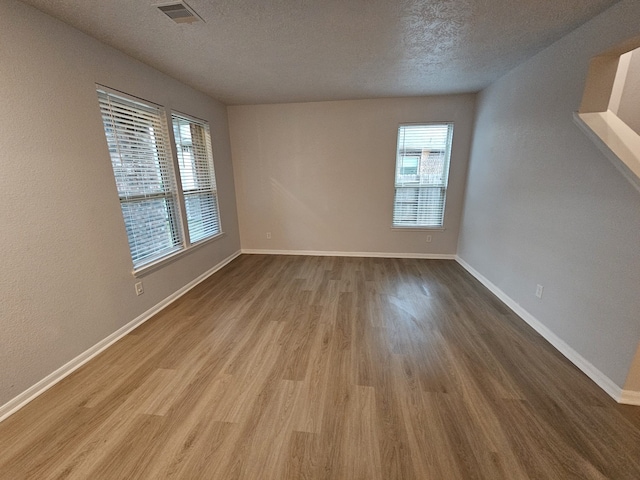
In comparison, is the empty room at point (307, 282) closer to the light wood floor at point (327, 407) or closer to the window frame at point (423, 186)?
the light wood floor at point (327, 407)

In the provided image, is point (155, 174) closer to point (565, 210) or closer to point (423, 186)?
point (423, 186)

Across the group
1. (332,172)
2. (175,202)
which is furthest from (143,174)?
(332,172)

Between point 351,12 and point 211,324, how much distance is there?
286cm

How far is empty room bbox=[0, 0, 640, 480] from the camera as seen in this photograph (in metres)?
1.38

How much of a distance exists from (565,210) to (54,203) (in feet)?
12.8

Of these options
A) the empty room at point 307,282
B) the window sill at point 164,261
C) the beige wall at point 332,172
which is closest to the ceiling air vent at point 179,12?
the empty room at point 307,282

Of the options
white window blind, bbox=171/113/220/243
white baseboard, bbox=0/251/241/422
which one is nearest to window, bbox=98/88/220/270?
white window blind, bbox=171/113/220/243

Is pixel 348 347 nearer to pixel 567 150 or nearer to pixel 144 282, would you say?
pixel 144 282

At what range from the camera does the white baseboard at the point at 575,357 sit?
1.57 metres

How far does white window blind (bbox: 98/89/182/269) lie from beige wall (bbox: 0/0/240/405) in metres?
0.12

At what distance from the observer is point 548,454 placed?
1.29m

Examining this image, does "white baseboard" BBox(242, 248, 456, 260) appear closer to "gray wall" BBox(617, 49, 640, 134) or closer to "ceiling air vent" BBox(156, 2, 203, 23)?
"gray wall" BBox(617, 49, 640, 134)

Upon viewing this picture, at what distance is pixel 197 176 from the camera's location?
345cm

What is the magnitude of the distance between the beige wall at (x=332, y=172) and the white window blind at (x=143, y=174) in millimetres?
1662
